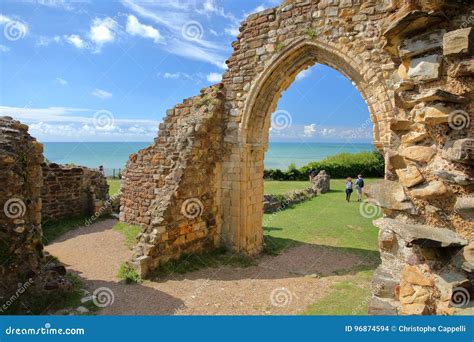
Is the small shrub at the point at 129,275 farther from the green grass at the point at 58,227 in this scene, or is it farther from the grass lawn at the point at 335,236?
the green grass at the point at 58,227

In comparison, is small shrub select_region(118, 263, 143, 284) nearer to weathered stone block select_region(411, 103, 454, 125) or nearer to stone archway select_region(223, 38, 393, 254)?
stone archway select_region(223, 38, 393, 254)

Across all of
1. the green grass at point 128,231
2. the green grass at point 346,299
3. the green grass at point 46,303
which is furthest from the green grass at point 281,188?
the green grass at point 46,303

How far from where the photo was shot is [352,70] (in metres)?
7.13

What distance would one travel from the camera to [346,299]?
19.5 ft

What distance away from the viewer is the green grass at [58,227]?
1018 centimetres

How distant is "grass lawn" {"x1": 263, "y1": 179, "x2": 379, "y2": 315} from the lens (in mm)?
5836

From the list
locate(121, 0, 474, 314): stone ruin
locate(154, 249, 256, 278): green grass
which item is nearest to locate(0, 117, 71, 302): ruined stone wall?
locate(121, 0, 474, 314): stone ruin

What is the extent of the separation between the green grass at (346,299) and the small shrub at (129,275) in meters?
3.37

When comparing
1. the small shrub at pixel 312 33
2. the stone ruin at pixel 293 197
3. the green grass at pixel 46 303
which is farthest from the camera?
the stone ruin at pixel 293 197

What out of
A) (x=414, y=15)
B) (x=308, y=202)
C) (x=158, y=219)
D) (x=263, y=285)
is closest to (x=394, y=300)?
(x=414, y=15)

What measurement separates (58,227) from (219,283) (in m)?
6.96

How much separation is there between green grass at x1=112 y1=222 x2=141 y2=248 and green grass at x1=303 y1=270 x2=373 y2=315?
5749mm

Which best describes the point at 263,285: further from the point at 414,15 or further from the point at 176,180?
the point at 414,15

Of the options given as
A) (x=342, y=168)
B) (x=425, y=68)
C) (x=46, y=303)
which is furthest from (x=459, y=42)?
(x=342, y=168)
